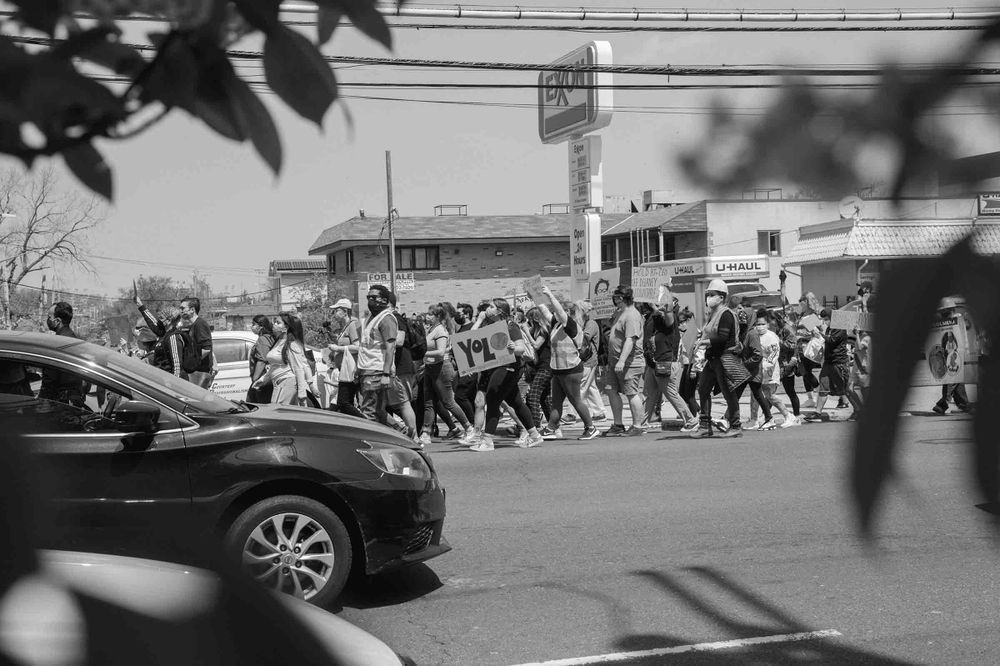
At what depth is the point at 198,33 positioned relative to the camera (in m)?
0.63

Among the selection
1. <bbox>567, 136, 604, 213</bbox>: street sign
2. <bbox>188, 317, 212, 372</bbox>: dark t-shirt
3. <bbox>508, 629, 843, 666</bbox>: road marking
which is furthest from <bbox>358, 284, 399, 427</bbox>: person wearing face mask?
<bbox>567, 136, 604, 213</bbox>: street sign

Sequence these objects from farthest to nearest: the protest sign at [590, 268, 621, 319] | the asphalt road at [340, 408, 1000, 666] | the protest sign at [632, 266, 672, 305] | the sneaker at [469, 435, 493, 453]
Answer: the protest sign at [590, 268, 621, 319] < the sneaker at [469, 435, 493, 453] < the asphalt road at [340, 408, 1000, 666] < the protest sign at [632, 266, 672, 305]

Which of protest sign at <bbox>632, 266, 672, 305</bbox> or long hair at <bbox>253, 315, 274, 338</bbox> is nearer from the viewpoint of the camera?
protest sign at <bbox>632, 266, 672, 305</bbox>

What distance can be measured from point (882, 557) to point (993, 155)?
0.72 feet

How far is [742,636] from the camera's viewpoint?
4605mm

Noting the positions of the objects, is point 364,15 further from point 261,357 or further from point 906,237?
point 261,357

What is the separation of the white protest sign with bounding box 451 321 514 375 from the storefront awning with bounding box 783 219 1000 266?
10095 mm

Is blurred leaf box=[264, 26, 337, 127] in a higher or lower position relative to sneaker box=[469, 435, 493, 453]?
higher

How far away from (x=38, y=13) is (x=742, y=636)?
4478 mm

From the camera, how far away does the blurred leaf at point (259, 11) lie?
2.05 ft

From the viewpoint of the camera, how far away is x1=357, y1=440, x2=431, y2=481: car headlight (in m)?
5.40

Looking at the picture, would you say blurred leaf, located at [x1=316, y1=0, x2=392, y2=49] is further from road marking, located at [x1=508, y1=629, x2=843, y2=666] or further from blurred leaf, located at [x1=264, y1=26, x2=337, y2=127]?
road marking, located at [x1=508, y1=629, x2=843, y2=666]

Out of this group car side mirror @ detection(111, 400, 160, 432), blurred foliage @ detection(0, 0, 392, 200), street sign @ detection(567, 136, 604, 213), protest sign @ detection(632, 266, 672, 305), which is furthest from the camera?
car side mirror @ detection(111, 400, 160, 432)

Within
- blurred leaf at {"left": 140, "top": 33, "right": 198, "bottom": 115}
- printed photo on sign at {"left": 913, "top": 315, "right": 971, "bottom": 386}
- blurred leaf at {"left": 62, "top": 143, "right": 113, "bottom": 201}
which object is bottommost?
printed photo on sign at {"left": 913, "top": 315, "right": 971, "bottom": 386}
